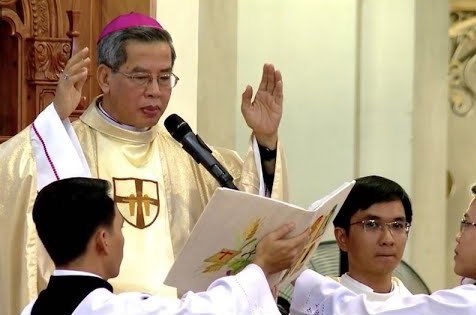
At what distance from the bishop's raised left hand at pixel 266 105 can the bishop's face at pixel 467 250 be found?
0.72 meters

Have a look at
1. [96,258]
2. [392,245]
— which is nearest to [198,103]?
[392,245]

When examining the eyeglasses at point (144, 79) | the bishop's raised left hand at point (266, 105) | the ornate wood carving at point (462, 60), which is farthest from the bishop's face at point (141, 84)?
the ornate wood carving at point (462, 60)

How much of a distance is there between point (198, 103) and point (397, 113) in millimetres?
1141

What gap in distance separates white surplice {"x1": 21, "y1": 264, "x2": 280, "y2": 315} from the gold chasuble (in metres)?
0.75

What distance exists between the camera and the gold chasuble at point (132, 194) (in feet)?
14.7

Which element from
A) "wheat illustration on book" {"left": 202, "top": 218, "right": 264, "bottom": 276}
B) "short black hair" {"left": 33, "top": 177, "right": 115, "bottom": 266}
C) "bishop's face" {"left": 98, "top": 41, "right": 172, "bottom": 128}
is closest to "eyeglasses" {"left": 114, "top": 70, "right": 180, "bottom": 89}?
"bishop's face" {"left": 98, "top": 41, "right": 172, "bottom": 128}

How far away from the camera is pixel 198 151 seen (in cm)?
414

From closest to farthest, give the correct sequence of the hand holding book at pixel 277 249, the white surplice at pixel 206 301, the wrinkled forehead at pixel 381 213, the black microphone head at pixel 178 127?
the white surplice at pixel 206 301
the hand holding book at pixel 277 249
the black microphone head at pixel 178 127
the wrinkled forehead at pixel 381 213

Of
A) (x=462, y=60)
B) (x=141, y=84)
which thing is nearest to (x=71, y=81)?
(x=141, y=84)

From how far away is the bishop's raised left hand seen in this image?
14.8 feet

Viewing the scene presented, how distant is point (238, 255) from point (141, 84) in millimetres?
825

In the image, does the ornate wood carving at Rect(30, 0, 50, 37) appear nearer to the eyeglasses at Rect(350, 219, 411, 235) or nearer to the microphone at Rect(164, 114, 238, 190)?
the microphone at Rect(164, 114, 238, 190)

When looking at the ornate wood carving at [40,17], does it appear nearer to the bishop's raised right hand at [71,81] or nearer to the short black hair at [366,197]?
the bishop's raised right hand at [71,81]

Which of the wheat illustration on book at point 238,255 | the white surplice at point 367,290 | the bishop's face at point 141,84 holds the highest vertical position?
the bishop's face at point 141,84
